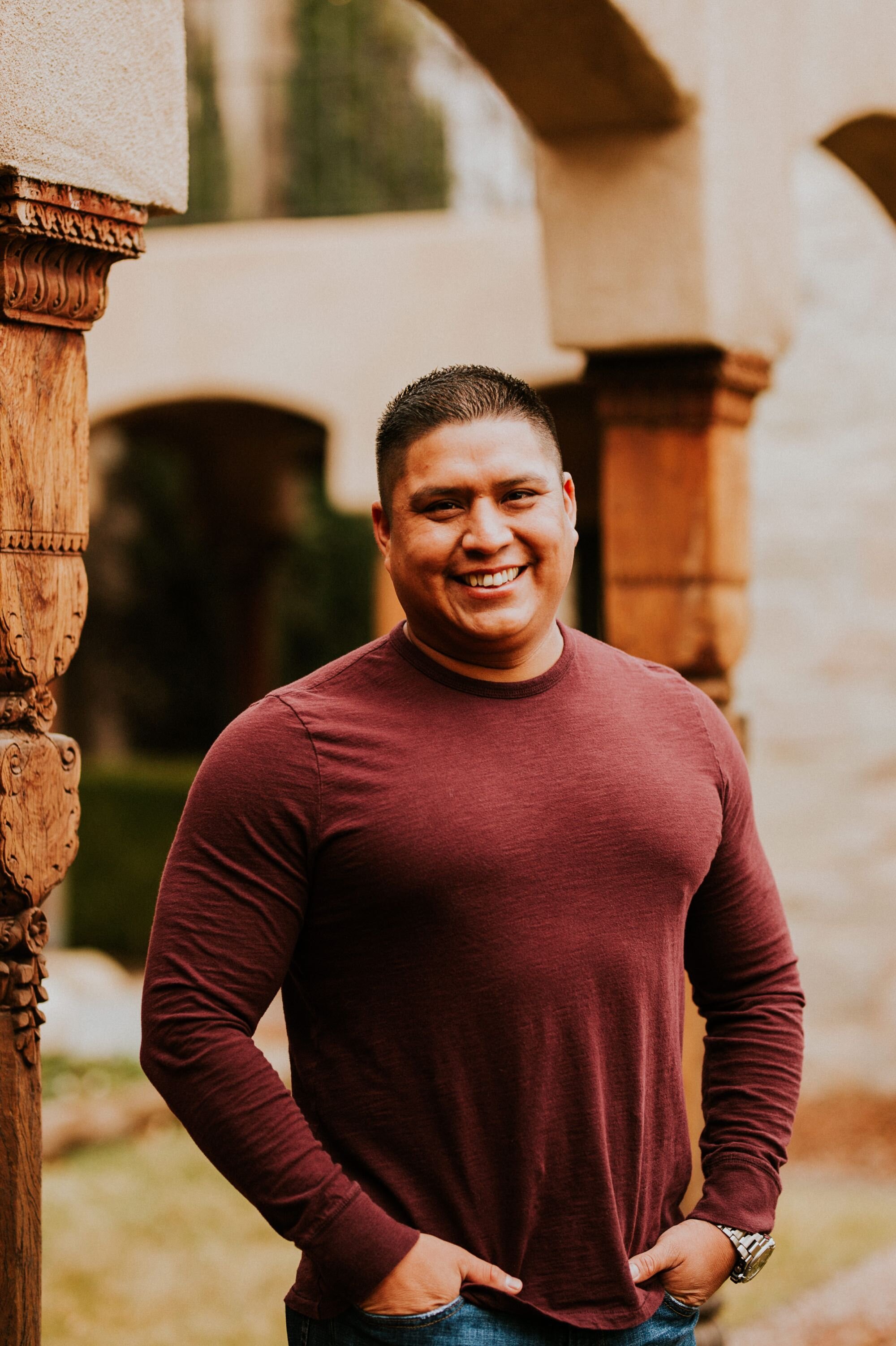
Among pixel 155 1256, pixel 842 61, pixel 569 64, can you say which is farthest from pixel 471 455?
pixel 155 1256

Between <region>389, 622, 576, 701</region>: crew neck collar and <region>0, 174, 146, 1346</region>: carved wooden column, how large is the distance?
1.52 feet

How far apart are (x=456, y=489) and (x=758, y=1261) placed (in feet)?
3.34

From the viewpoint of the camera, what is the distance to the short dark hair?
1.89m

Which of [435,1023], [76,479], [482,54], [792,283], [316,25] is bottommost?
[435,1023]

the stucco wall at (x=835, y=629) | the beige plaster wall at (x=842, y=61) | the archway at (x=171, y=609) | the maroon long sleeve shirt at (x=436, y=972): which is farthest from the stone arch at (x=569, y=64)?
the archway at (x=171, y=609)

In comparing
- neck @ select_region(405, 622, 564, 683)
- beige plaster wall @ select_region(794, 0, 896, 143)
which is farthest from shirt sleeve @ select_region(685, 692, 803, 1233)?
beige plaster wall @ select_region(794, 0, 896, 143)

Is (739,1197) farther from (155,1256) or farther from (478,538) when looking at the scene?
(155,1256)

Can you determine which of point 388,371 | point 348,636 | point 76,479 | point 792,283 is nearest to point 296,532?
point 348,636

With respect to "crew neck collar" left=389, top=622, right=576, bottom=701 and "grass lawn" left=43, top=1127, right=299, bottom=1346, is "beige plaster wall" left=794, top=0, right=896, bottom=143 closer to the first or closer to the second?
A: "crew neck collar" left=389, top=622, right=576, bottom=701

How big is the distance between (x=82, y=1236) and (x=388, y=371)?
3.65m

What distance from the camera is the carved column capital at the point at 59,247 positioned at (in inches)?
77.5

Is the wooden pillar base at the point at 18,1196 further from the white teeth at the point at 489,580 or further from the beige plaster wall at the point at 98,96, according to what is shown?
the beige plaster wall at the point at 98,96

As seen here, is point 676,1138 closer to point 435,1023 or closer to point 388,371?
point 435,1023

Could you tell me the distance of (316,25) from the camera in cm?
1220
